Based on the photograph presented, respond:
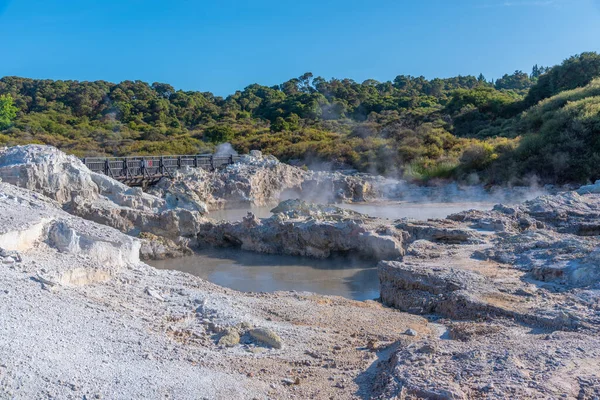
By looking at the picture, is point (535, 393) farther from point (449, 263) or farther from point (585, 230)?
point (585, 230)

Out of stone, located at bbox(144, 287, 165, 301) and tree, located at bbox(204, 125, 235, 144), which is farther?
tree, located at bbox(204, 125, 235, 144)

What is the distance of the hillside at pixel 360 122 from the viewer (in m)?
21.9

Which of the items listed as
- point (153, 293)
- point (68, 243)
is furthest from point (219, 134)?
point (153, 293)

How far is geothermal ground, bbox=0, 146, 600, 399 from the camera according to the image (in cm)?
400

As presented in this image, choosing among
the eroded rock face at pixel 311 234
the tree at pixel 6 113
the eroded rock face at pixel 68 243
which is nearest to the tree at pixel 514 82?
the tree at pixel 6 113

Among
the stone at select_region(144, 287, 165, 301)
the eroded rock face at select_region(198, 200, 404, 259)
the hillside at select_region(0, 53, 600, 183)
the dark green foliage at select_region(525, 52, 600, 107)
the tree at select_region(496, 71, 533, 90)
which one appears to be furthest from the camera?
the tree at select_region(496, 71, 533, 90)

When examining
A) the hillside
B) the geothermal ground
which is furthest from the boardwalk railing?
the geothermal ground

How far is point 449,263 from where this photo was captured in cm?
774

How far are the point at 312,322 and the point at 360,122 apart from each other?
4034 centimetres

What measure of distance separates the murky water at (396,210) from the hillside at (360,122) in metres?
3.28

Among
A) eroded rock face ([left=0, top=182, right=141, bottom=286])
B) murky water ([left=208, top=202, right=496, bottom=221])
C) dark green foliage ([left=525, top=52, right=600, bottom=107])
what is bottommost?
murky water ([left=208, top=202, right=496, bottom=221])

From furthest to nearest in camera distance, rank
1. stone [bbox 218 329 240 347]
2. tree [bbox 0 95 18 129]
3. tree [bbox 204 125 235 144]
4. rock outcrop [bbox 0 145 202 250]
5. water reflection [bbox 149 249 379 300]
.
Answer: tree [bbox 204 125 235 144], tree [bbox 0 95 18 129], rock outcrop [bbox 0 145 202 250], water reflection [bbox 149 249 379 300], stone [bbox 218 329 240 347]

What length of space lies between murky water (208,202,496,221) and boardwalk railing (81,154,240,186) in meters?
2.85

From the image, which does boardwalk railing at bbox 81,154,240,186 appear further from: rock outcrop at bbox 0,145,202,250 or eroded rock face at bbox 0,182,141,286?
eroded rock face at bbox 0,182,141,286
